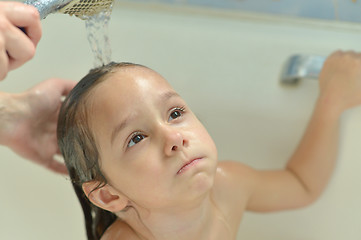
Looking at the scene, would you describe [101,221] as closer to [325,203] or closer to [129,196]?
[129,196]

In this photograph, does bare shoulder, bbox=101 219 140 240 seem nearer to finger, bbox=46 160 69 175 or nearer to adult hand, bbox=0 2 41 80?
finger, bbox=46 160 69 175

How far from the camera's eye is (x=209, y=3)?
123 cm

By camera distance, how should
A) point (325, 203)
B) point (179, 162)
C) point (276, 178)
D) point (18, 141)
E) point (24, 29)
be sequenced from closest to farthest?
1. point (24, 29)
2. point (179, 162)
3. point (18, 141)
4. point (276, 178)
5. point (325, 203)

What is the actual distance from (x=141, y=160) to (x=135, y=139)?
4 centimetres

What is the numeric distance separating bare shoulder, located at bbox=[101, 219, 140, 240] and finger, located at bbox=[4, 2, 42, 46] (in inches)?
17.3

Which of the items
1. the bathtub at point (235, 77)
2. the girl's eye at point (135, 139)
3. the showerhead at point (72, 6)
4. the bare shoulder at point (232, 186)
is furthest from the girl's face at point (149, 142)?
the bathtub at point (235, 77)

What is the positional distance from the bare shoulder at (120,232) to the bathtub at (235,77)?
0.39 meters

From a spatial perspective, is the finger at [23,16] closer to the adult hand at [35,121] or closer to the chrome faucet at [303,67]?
the adult hand at [35,121]

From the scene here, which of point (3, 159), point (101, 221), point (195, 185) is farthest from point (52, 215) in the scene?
point (195, 185)

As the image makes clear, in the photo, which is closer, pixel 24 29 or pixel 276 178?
pixel 24 29

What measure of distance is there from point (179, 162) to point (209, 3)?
0.61m

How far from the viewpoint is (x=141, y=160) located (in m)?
0.77

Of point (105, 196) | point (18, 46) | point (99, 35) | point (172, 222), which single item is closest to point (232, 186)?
point (172, 222)

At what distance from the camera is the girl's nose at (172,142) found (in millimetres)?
740
